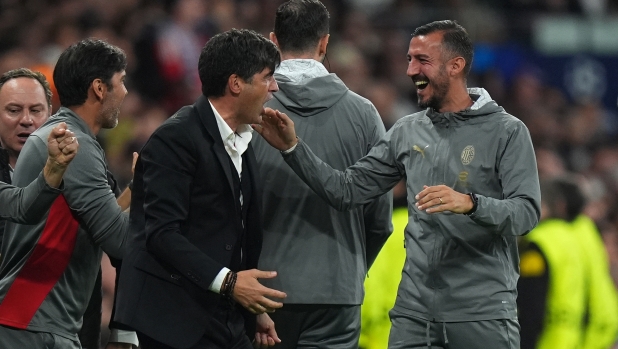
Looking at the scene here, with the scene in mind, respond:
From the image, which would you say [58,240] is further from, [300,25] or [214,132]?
[300,25]

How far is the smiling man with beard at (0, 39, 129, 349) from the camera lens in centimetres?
466

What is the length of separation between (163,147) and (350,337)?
54.7 inches

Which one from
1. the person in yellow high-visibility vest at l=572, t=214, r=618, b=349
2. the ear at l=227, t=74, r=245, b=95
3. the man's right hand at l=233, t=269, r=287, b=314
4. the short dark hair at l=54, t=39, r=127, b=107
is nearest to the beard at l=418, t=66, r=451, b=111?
the ear at l=227, t=74, r=245, b=95

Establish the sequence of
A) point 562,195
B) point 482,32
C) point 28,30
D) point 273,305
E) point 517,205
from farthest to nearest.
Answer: point 482,32 → point 28,30 → point 562,195 → point 517,205 → point 273,305

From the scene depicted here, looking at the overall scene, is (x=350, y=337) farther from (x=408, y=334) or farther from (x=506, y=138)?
(x=506, y=138)

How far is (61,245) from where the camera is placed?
4723 millimetres

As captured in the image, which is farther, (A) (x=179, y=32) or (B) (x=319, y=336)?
(A) (x=179, y=32)

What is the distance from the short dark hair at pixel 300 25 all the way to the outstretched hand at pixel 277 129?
49cm

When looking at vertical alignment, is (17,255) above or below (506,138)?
below

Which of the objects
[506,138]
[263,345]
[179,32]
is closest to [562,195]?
[506,138]

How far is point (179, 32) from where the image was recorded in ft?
36.5

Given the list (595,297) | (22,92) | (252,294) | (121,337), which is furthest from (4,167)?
(595,297)

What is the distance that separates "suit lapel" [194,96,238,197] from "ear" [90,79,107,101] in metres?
0.65

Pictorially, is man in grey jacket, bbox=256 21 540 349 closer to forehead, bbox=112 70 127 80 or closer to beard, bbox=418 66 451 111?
beard, bbox=418 66 451 111
